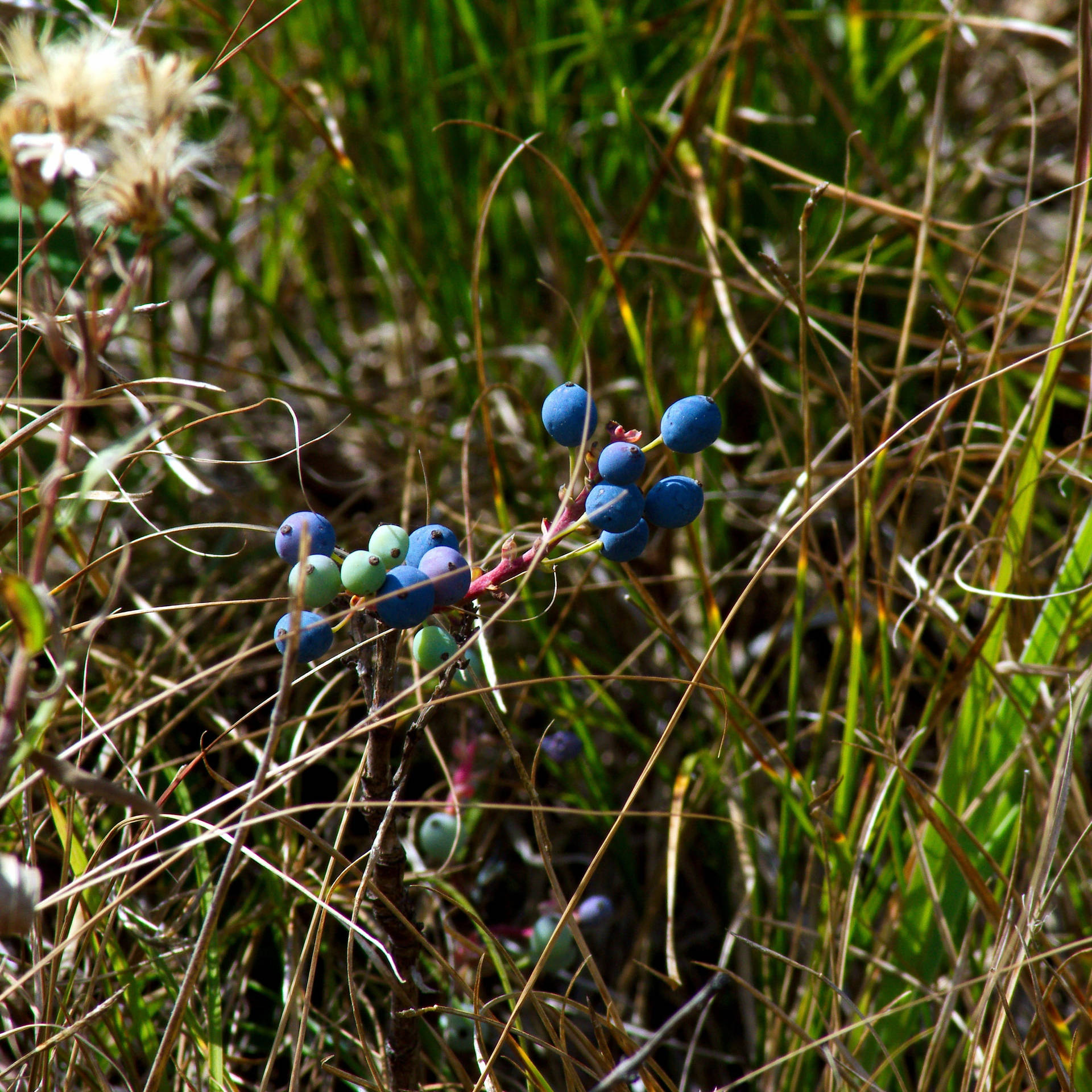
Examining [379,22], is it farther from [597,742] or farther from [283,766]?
[283,766]

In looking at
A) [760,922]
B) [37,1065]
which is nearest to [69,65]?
[37,1065]

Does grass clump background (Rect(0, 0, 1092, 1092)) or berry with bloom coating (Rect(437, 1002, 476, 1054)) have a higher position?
grass clump background (Rect(0, 0, 1092, 1092))

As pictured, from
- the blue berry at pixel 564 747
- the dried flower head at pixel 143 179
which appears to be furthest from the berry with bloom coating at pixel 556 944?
the dried flower head at pixel 143 179

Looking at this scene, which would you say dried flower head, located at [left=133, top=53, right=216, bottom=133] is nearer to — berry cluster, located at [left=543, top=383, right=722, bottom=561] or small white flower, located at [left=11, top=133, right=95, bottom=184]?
small white flower, located at [left=11, top=133, right=95, bottom=184]

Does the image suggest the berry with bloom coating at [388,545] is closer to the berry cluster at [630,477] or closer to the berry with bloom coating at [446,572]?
the berry with bloom coating at [446,572]

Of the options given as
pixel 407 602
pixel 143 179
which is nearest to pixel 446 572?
pixel 407 602

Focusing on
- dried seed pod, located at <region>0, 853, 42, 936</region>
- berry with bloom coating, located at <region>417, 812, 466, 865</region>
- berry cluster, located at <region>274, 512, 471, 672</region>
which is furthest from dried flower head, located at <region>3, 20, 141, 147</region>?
berry with bloom coating, located at <region>417, 812, 466, 865</region>
